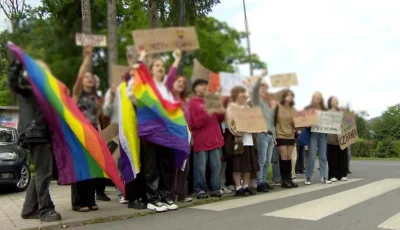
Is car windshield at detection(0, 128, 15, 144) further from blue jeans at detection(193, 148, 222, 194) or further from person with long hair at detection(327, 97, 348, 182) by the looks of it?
person with long hair at detection(327, 97, 348, 182)

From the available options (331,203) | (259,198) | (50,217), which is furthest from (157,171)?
(331,203)

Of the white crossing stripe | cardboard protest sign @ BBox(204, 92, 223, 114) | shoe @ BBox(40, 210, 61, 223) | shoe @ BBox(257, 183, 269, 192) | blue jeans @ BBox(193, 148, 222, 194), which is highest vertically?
cardboard protest sign @ BBox(204, 92, 223, 114)

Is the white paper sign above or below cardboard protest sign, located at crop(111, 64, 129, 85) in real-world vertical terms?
below

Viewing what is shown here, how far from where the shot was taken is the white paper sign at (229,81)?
308 cm

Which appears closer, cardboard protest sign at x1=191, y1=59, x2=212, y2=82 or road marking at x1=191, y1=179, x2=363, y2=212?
cardboard protest sign at x1=191, y1=59, x2=212, y2=82

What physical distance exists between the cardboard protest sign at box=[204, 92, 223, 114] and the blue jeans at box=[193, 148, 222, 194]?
3933mm

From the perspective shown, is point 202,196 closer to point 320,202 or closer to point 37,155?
point 320,202

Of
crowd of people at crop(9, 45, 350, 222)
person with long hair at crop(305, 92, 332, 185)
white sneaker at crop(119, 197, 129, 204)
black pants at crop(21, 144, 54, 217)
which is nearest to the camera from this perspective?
person with long hair at crop(305, 92, 332, 185)

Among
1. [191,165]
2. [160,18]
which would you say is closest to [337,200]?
[191,165]

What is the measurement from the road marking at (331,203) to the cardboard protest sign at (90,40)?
3932mm

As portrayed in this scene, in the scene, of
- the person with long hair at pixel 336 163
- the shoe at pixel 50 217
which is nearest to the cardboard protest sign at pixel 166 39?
the shoe at pixel 50 217

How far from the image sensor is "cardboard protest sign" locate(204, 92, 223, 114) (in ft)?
10.5

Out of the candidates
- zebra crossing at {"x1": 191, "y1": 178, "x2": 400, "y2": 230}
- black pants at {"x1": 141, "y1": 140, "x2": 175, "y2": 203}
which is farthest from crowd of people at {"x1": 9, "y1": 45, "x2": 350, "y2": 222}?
zebra crossing at {"x1": 191, "y1": 178, "x2": 400, "y2": 230}

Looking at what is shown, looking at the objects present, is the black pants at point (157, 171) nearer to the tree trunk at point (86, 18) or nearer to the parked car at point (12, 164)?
the tree trunk at point (86, 18)
